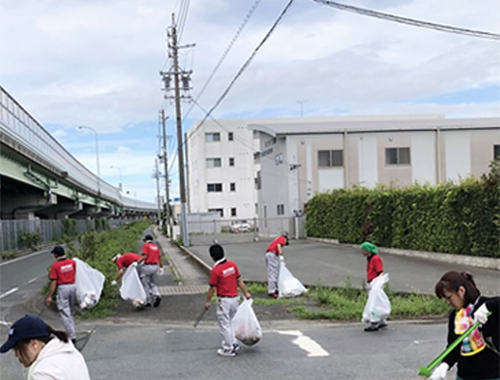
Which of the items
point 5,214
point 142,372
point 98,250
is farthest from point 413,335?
point 5,214

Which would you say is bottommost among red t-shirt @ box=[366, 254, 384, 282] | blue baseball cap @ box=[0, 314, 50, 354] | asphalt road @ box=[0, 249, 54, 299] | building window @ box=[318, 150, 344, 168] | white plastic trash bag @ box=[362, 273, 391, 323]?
asphalt road @ box=[0, 249, 54, 299]

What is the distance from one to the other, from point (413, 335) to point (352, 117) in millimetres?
67225

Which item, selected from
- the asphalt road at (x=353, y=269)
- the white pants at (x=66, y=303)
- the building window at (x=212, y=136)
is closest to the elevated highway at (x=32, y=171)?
the asphalt road at (x=353, y=269)

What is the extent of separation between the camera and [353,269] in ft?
60.0

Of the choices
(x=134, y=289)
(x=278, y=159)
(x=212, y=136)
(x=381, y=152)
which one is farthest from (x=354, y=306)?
(x=212, y=136)

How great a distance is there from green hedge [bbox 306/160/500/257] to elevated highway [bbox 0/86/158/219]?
16.6 meters

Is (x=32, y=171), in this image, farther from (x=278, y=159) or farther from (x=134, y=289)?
(x=134, y=289)

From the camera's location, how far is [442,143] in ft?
129

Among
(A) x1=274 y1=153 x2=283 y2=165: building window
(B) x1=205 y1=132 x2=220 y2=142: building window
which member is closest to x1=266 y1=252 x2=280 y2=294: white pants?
(A) x1=274 y1=153 x2=283 y2=165: building window

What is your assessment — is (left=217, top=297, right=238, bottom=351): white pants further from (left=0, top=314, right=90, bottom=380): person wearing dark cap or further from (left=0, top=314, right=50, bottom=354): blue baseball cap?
(left=0, top=314, right=50, bottom=354): blue baseball cap

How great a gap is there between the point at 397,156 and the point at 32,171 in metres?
24.1

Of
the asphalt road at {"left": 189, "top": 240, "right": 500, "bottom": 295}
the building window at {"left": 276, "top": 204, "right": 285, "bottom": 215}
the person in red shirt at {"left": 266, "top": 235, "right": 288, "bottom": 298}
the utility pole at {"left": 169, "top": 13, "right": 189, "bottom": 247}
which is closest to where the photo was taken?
the person in red shirt at {"left": 266, "top": 235, "right": 288, "bottom": 298}

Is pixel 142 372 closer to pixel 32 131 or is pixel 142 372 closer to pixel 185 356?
pixel 185 356

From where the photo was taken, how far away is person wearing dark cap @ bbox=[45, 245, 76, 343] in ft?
31.0
